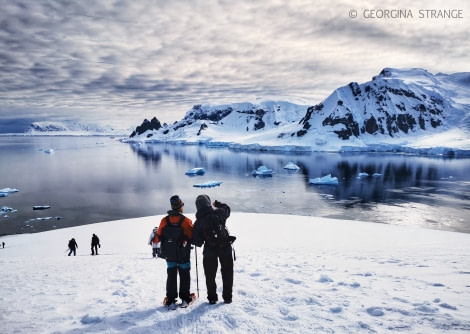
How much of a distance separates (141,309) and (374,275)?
17.3ft

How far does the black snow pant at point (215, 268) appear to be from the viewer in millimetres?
5328

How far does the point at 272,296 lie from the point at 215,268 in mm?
1318

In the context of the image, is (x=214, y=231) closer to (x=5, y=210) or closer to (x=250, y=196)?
(x=250, y=196)

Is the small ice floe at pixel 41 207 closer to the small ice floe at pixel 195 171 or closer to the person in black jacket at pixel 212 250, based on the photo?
the small ice floe at pixel 195 171

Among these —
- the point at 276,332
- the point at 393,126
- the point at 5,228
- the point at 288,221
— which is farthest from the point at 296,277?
the point at 393,126

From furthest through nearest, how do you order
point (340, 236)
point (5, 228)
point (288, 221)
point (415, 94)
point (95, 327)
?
Answer: point (415, 94) < point (5, 228) < point (288, 221) < point (340, 236) < point (95, 327)

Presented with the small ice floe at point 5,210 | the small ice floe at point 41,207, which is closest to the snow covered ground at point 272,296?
the small ice floe at point 5,210

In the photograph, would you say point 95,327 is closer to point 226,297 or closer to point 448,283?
point 226,297

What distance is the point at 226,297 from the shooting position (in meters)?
5.44

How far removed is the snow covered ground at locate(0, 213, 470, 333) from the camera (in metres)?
4.73

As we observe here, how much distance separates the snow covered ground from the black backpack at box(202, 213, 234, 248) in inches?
45.7

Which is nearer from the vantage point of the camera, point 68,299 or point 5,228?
point 68,299

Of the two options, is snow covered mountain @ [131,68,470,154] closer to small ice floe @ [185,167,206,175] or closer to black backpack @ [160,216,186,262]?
small ice floe @ [185,167,206,175]

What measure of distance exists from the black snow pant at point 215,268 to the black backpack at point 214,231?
0.18 metres
